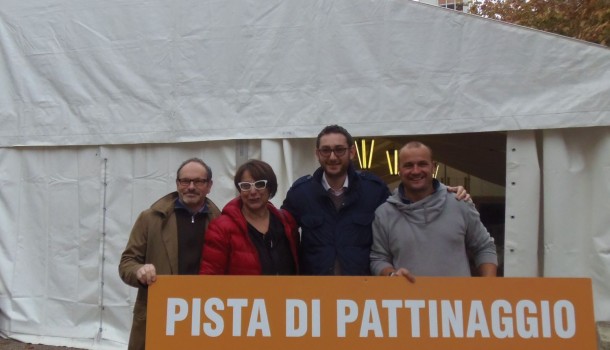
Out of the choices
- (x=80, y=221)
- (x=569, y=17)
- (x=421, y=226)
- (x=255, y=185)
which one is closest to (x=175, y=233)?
(x=255, y=185)

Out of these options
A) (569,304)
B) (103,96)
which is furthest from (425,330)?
(103,96)

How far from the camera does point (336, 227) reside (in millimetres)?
2887

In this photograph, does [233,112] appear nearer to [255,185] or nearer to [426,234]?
[255,185]

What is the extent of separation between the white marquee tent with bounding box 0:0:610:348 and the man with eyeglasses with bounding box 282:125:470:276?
1930 millimetres

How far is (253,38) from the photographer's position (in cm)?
516

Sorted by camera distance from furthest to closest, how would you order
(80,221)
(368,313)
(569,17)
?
(569,17) < (80,221) < (368,313)

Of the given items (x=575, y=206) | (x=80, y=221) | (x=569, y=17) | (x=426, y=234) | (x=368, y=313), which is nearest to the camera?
(x=368, y=313)

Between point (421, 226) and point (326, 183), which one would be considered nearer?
point (421, 226)

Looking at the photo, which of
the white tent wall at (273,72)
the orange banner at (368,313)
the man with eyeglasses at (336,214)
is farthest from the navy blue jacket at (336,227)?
the white tent wall at (273,72)

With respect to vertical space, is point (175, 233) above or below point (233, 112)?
below

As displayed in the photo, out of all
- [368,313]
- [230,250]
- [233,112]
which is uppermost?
[233,112]

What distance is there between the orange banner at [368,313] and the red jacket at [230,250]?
124mm

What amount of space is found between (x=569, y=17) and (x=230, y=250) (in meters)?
8.57

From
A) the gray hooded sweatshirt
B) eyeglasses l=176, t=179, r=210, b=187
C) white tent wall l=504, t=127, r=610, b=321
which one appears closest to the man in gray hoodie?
the gray hooded sweatshirt
